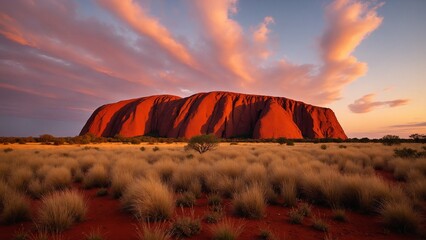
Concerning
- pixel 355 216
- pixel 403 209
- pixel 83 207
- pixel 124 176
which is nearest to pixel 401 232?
pixel 403 209

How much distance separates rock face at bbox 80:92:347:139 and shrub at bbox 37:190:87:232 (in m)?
63.6

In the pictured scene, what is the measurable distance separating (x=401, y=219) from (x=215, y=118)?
71.2 meters

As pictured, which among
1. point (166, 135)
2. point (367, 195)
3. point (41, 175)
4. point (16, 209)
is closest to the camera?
point (16, 209)

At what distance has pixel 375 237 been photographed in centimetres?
384

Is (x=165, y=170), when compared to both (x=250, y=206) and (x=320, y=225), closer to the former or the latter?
(x=250, y=206)

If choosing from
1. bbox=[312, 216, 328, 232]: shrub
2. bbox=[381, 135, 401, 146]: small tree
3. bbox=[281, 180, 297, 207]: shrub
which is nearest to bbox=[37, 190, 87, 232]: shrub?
bbox=[312, 216, 328, 232]: shrub

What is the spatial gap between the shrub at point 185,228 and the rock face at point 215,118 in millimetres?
64035

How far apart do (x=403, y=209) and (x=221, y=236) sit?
3627mm

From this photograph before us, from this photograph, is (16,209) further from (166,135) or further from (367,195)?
(166,135)

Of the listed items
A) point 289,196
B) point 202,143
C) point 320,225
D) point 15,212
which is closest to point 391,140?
point 202,143

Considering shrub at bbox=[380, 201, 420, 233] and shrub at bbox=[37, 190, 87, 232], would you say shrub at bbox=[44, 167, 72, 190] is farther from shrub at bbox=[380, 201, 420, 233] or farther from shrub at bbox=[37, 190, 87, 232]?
shrub at bbox=[380, 201, 420, 233]

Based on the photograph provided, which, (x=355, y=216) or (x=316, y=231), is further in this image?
(x=355, y=216)

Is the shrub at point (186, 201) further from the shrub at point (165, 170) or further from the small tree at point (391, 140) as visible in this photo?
the small tree at point (391, 140)

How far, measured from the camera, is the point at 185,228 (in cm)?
374
